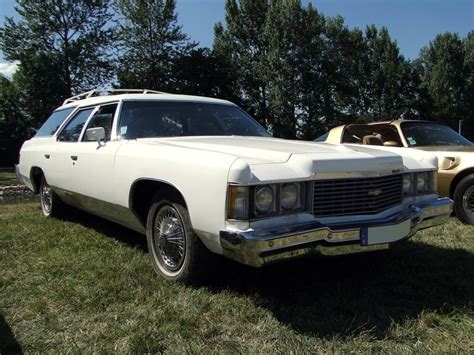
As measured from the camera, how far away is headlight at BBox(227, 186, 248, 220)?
2.99 m

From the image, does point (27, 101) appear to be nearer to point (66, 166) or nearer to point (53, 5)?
point (53, 5)

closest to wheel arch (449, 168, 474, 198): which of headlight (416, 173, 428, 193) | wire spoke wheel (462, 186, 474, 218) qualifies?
wire spoke wheel (462, 186, 474, 218)

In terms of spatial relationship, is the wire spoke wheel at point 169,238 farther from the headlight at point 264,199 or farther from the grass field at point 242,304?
the headlight at point 264,199

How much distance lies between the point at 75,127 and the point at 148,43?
102 feet

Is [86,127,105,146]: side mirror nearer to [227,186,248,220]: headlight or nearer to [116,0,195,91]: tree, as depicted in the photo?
[227,186,248,220]: headlight

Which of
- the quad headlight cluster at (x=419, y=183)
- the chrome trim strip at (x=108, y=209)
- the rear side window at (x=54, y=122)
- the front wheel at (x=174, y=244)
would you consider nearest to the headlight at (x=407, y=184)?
the quad headlight cluster at (x=419, y=183)

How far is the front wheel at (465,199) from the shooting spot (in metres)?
6.09

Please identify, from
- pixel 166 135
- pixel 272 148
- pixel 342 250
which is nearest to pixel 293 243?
pixel 342 250

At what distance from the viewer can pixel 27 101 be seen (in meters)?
32.2

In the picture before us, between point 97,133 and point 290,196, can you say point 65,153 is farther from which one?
point 290,196

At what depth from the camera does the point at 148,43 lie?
34.9 meters

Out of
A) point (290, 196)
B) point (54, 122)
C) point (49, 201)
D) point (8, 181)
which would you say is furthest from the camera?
point (8, 181)

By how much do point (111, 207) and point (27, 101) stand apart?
1219 inches

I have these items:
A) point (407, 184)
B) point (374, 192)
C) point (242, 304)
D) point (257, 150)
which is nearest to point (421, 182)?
point (407, 184)
